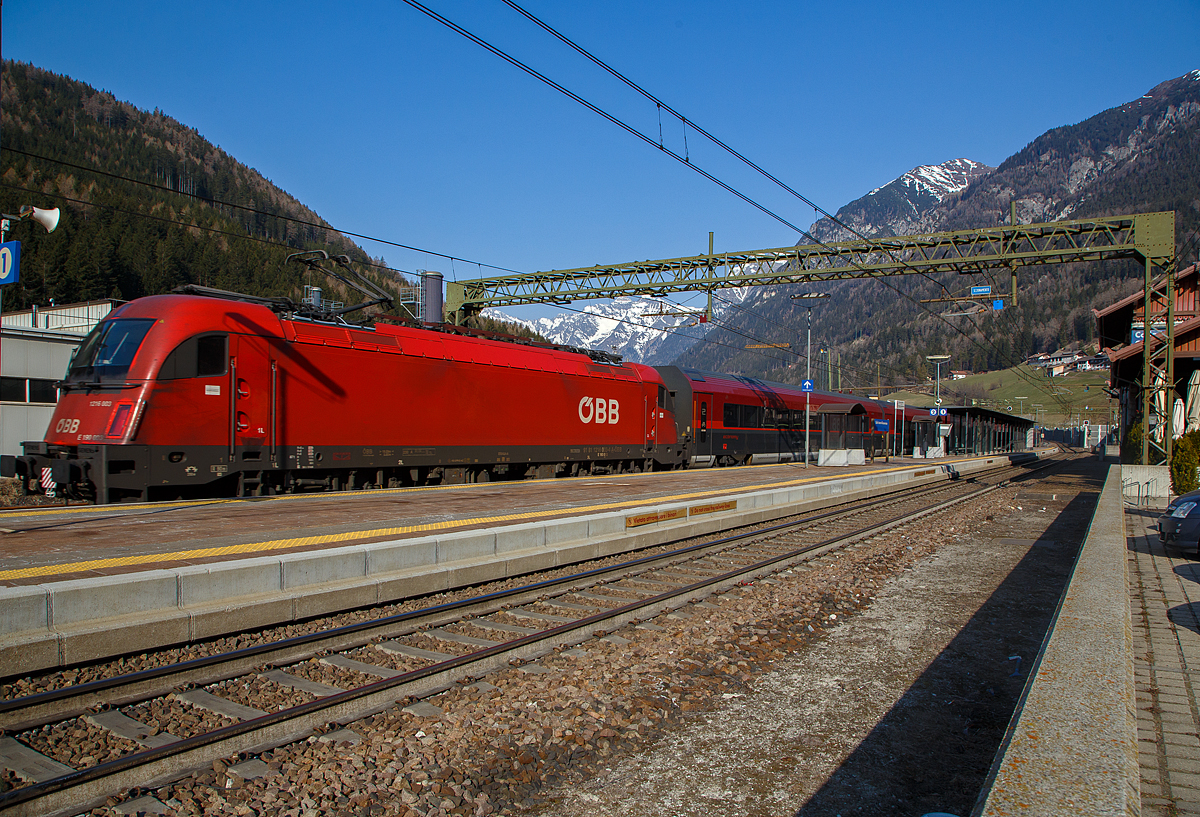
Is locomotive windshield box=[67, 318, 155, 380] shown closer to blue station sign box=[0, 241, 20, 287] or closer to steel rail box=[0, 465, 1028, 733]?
blue station sign box=[0, 241, 20, 287]

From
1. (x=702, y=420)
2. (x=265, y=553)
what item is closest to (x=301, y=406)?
(x=265, y=553)

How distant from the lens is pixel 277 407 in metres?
13.2

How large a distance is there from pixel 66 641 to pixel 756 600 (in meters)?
7.08

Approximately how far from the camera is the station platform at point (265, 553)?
5.64m

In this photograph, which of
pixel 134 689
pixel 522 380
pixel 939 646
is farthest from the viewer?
pixel 522 380

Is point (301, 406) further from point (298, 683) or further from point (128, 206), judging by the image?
point (128, 206)

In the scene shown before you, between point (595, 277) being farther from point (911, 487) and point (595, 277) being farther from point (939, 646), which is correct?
point (939, 646)

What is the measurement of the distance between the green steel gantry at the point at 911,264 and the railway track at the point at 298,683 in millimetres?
16690

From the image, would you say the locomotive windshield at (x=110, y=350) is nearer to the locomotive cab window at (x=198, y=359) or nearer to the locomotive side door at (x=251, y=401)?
the locomotive cab window at (x=198, y=359)

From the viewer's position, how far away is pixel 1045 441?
438 ft

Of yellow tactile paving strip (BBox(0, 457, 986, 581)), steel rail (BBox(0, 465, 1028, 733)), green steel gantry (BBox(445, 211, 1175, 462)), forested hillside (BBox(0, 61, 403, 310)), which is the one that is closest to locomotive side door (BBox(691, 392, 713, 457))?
green steel gantry (BBox(445, 211, 1175, 462))

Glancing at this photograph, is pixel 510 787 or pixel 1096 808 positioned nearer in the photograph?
pixel 1096 808

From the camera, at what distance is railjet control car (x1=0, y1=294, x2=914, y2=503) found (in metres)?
11.6

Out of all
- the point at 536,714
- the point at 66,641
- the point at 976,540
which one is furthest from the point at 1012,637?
the point at 66,641
